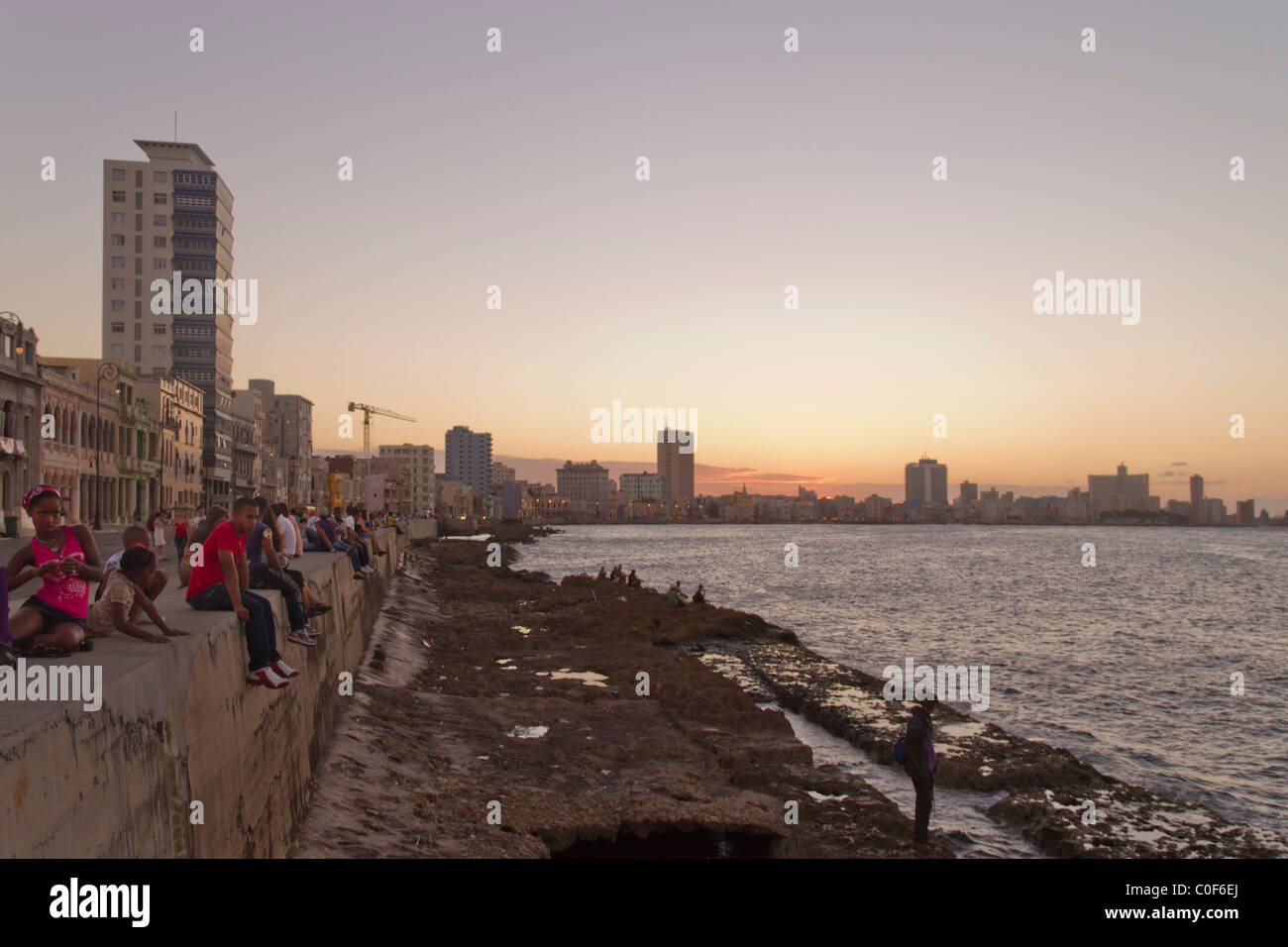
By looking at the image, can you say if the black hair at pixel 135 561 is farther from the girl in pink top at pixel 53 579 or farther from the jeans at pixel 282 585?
the jeans at pixel 282 585

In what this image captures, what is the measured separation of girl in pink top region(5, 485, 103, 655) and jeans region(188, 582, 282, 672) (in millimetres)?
1849

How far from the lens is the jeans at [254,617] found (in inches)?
341

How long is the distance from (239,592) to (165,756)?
2.78 m

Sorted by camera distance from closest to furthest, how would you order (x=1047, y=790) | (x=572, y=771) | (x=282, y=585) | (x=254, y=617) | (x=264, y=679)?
(x=264, y=679), (x=254, y=617), (x=282, y=585), (x=572, y=771), (x=1047, y=790)

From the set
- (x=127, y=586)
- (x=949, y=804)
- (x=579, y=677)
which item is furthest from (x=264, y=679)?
(x=579, y=677)

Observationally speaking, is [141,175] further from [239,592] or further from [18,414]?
[239,592]

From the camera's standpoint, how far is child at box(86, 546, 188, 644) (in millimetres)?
6770

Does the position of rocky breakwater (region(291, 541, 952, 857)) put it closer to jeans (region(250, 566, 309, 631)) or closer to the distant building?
jeans (region(250, 566, 309, 631))

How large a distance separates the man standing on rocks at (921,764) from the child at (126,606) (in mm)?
9550

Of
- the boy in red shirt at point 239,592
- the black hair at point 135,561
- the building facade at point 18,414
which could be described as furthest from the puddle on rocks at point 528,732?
the building facade at point 18,414

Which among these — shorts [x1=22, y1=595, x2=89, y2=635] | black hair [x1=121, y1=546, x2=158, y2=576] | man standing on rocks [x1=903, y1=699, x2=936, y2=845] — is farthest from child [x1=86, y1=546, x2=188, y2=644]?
man standing on rocks [x1=903, y1=699, x2=936, y2=845]

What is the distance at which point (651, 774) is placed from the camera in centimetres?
1430
